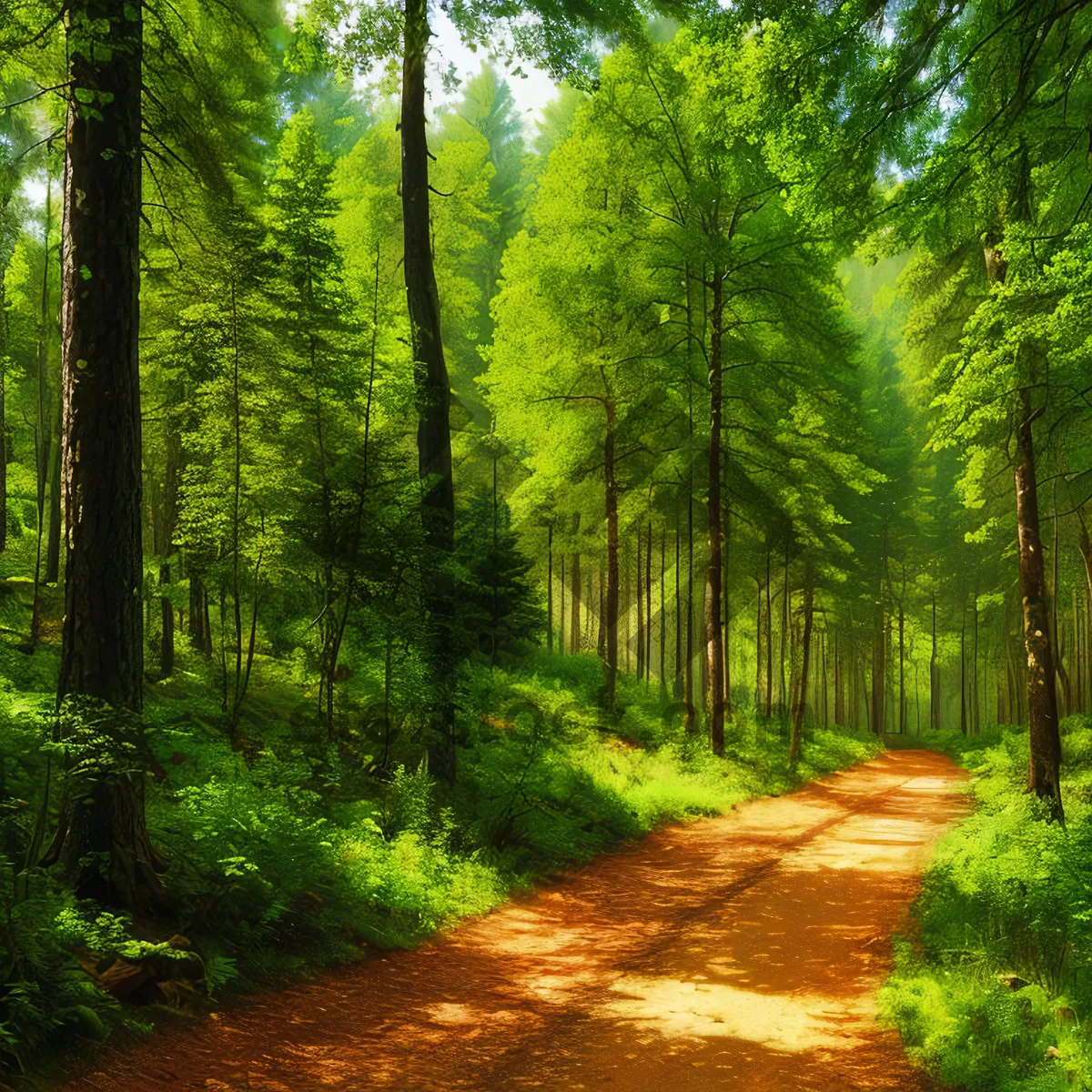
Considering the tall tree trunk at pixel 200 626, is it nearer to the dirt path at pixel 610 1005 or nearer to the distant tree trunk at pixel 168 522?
the distant tree trunk at pixel 168 522

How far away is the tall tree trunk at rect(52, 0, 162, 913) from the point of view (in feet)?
18.0

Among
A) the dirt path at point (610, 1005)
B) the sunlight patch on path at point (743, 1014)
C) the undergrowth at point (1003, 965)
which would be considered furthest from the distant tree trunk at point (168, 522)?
the undergrowth at point (1003, 965)

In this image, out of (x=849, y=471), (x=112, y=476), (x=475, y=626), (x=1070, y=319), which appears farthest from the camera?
(x=849, y=471)

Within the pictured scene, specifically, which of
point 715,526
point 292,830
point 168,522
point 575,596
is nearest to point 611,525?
point 715,526

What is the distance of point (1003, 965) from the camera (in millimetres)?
6082

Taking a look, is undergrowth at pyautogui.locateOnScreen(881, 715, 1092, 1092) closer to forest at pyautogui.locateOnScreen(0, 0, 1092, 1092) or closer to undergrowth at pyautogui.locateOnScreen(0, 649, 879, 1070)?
forest at pyautogui.locateOnScreen(0, 0, 1092, 1092)

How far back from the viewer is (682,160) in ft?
54.0

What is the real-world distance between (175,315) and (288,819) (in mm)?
6905

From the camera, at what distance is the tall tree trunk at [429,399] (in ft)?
33.7

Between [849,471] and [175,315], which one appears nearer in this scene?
[175,315]

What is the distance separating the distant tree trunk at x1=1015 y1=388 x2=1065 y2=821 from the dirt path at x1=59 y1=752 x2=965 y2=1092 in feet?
12.4

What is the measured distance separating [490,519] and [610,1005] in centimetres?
1313

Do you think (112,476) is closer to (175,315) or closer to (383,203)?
(175,315)

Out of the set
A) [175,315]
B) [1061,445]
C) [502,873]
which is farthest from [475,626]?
[1061,445]
